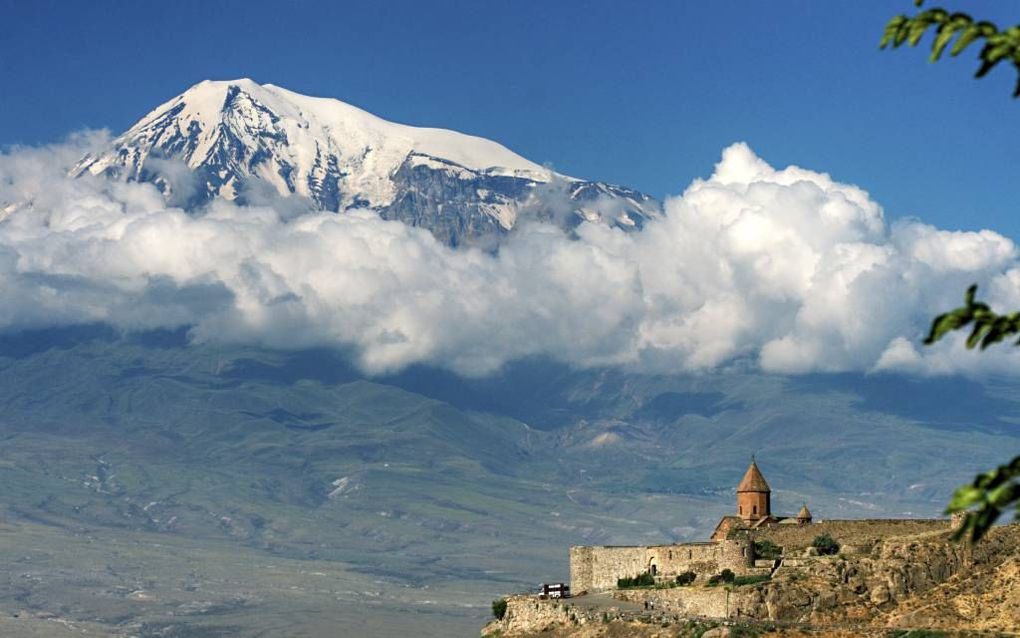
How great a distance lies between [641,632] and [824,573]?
971 centimetres

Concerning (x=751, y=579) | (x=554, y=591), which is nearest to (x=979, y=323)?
(x=751, y=579)

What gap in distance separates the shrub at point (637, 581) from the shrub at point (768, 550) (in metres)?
6.06

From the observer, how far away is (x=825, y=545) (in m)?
90.6

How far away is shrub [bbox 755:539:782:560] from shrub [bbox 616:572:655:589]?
606 centimetres

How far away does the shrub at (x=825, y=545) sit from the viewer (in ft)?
295

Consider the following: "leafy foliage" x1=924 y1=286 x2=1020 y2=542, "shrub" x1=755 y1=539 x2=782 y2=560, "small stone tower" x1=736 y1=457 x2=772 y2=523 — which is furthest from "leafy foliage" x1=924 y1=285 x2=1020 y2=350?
"small stone tower" x1=736 y1=457 x2=772 y2=523

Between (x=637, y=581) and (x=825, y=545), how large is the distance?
442 inches

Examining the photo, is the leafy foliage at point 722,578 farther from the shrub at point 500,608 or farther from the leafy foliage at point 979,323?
the leafy foliage at point 979,323

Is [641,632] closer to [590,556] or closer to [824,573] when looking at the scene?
[824,573]

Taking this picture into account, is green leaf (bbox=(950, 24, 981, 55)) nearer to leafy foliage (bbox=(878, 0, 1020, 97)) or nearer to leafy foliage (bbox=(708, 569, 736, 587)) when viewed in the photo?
leafy foliage (bbox=(878, 0, 1020, 97))

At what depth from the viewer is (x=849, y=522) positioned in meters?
95.0

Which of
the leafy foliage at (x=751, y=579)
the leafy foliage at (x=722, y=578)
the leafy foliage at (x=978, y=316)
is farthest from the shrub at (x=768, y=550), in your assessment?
the leafy foliage at (x=978, y=316)

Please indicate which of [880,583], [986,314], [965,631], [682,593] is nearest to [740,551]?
[682,593]

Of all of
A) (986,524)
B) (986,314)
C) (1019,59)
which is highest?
(1019,59)
